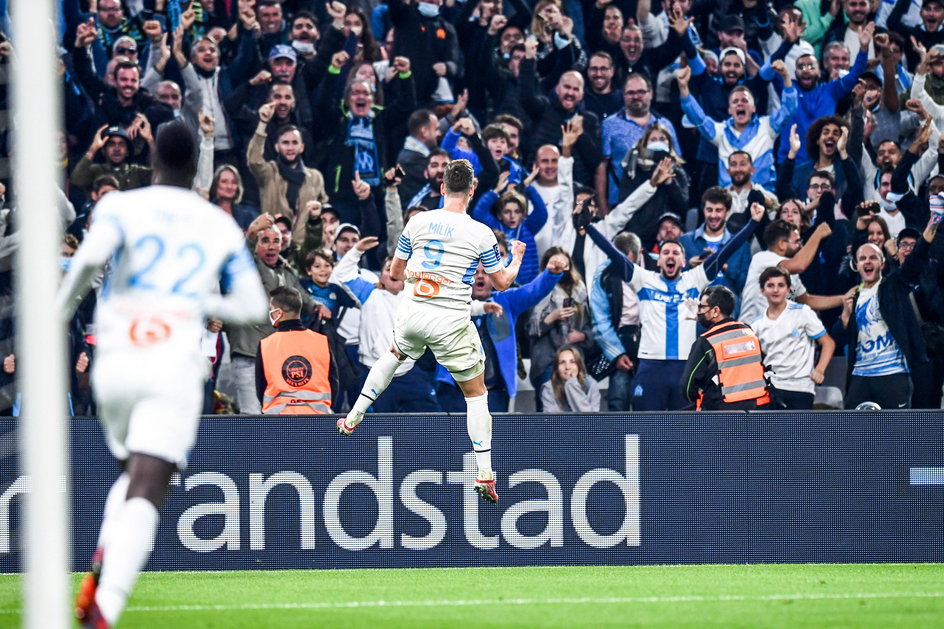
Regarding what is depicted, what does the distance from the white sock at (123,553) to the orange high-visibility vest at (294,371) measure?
17.1 ft

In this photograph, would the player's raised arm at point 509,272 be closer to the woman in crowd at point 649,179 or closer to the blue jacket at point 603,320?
the blue jacket at point 603,320

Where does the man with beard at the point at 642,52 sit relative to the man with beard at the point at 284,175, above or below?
above

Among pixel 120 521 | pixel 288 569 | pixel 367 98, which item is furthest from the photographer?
pixel 367 98

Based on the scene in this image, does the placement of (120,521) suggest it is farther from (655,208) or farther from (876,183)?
(876,183)

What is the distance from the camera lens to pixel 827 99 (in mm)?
13477

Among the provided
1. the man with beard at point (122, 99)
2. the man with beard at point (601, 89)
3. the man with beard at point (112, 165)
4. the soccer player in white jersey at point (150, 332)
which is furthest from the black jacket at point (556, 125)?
the soccer player in white jersey at point (150, 332)

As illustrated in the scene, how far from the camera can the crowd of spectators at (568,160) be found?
479 inches

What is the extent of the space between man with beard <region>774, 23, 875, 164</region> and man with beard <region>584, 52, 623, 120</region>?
1.67 metres

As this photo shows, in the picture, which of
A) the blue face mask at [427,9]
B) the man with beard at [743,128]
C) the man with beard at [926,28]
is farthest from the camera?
the man with beard at [926,28]

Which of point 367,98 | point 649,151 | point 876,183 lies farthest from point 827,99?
point 367,98

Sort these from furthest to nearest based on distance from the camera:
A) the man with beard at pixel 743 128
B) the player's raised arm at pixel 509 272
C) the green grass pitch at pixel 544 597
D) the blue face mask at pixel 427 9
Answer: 1. the blue face mask at pixel 427 9
2. the man with beard at pixel 743 128
3. the player's raised arm at pixel 509 272
4. the green grass pitch at pixel 544 597

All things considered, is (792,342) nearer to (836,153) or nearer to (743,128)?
(836,153)

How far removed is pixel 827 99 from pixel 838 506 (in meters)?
5.06

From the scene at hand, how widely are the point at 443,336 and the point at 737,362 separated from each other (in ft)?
8.57
